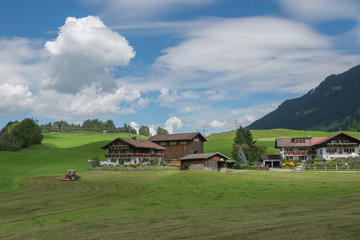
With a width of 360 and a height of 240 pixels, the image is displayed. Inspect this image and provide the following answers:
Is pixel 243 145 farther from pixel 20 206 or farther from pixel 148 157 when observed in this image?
pixel 20 206

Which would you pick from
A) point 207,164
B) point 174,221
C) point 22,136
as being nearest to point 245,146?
point 207,164

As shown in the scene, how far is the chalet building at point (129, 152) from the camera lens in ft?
317

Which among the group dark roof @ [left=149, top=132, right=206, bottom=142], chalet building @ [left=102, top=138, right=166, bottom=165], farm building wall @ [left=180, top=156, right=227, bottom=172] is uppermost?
dark roof @ [left=149, top=132, right=206, bottom=142]

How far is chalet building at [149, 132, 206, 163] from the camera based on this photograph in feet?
364

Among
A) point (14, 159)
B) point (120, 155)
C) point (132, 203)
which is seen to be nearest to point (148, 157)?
point (120, 155)

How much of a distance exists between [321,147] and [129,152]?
2330 inches

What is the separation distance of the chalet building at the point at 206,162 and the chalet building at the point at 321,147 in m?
34.3

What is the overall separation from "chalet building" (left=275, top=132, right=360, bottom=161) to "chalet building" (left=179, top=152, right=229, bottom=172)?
34.3 metres

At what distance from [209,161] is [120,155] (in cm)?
2798

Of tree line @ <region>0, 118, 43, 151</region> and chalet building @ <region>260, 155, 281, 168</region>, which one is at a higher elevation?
tree line @ <region>0, 118, 43, 151</region>

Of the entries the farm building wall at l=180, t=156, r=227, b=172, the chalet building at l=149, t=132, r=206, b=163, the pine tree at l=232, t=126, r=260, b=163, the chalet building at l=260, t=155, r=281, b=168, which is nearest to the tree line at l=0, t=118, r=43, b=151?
the chalet building at l=149, t=132, r=206, b=163

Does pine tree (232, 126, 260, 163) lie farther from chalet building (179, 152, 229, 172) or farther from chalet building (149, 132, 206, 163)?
chalet building (179, 152, 229, 172)

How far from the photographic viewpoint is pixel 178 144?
112 meters

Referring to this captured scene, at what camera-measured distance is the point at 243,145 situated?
109m
